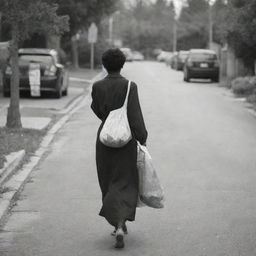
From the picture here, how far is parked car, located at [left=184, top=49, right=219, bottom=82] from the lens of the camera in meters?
35.7

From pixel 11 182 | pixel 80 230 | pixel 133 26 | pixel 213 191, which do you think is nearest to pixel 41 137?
pixel 11 182

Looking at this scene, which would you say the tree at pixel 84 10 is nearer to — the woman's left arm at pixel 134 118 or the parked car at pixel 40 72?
the parked car at pixel 40 72

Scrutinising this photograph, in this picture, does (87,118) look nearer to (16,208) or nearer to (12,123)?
(12,123)

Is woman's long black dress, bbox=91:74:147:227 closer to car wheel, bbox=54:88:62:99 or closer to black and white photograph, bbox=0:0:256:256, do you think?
black and white photograph, bbox=0:0:256:256

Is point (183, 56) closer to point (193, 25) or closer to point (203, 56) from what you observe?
point (203, 56)

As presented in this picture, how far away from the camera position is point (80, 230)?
23.1 ft

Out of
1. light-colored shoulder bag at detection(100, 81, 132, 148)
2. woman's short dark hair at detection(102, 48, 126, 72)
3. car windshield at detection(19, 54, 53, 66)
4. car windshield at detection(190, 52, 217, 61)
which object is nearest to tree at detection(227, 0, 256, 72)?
car windshield at detection(190, 52, 217, 61)

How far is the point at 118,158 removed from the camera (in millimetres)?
6430

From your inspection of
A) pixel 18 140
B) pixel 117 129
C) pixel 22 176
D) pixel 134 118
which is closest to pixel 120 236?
pixel 117 129

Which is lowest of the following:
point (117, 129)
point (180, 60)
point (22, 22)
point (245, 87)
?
point (180, 60)

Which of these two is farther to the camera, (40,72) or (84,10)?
(84,10)

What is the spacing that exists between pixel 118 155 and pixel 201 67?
2995 cm

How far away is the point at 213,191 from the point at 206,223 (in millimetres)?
1765

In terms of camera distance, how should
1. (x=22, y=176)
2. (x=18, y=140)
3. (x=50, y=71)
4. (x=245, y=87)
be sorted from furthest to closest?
(x=245, y=87) < (x=50, y=71) < (x=18, y=140) < (x=22, y=176)
